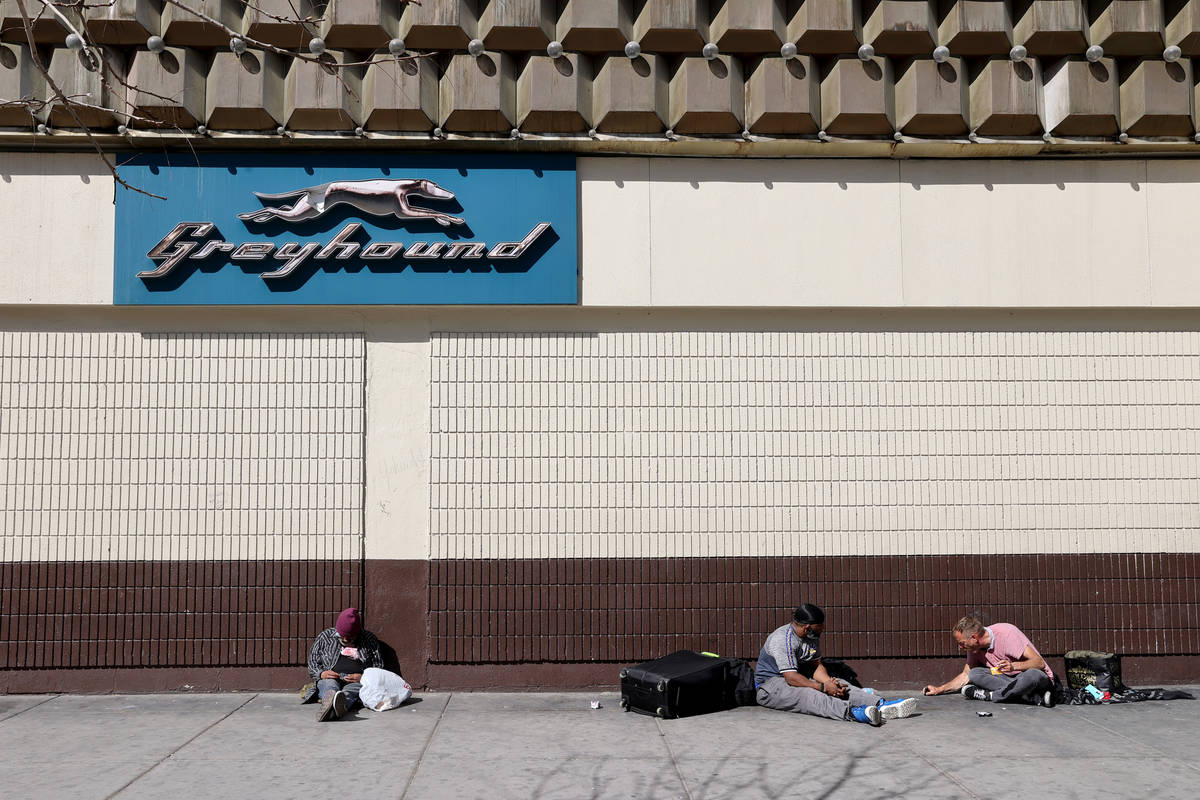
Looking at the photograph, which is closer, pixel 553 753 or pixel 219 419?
pixel 553 753

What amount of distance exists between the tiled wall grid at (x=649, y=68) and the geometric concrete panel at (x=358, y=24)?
0.06ft

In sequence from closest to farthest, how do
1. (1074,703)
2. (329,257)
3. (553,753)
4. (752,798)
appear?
(752,798)
(553,753)
(1074,703)
(329,257)

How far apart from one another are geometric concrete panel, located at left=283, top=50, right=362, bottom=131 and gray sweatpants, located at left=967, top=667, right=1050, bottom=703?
8103 mm

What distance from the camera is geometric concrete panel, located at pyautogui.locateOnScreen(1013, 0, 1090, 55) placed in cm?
981

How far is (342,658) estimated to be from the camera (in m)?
9.20

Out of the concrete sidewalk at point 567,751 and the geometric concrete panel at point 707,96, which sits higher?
the geometric concrete panel at point 707,96

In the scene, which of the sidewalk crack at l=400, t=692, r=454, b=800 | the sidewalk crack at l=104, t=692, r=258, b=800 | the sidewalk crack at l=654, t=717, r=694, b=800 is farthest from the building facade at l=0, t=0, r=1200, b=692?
the sidewalk crack at l=654, t=717, r=694, b=800

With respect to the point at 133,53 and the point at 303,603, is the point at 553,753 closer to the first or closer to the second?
the point at 303,603

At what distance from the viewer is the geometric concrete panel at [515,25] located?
9648 millimetres

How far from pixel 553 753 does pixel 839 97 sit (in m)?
6.74

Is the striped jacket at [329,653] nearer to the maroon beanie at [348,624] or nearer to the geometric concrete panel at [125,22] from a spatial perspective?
the maroon beanie at [348,624]

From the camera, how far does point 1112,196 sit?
10.1 meters

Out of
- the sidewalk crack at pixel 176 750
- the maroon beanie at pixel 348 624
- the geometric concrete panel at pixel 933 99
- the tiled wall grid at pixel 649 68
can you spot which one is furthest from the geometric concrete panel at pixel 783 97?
the sidewalk crack at pixel 176 750

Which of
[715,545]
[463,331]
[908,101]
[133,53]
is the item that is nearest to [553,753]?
[715,545]
